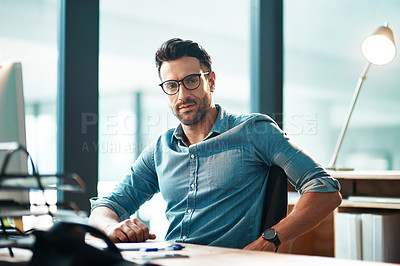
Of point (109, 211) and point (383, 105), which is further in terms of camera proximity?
point (383, 105)

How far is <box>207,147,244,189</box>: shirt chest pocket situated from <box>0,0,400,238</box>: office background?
2.87ft

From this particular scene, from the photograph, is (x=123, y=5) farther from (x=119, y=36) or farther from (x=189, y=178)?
(x=189, y=178)

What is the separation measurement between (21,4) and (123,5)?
0.59 meters

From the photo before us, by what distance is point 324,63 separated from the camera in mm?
3117

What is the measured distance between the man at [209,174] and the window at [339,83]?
1.49 meters

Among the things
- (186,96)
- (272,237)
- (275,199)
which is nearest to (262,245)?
(272,237)

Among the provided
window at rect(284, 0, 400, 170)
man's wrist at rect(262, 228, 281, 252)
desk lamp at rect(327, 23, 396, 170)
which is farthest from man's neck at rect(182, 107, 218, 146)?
window at rect(284, 0, 400, 170)

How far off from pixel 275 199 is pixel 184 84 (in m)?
0.56

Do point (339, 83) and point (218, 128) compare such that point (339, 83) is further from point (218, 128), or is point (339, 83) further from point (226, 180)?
point (226, 180)

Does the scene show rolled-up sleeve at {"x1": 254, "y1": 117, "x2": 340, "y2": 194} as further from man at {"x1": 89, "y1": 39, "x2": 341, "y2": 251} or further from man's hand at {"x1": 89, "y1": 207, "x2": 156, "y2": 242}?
man's hand at {"x1": 89, "y1": 207, "x2": 156, "y2": 242}

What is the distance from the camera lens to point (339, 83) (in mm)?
3027

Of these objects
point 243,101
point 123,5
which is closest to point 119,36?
point 123,5

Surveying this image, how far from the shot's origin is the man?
1.39m

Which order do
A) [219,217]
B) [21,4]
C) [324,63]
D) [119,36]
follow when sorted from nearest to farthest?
[219,217], [21,4], [119,36], [324,63]
